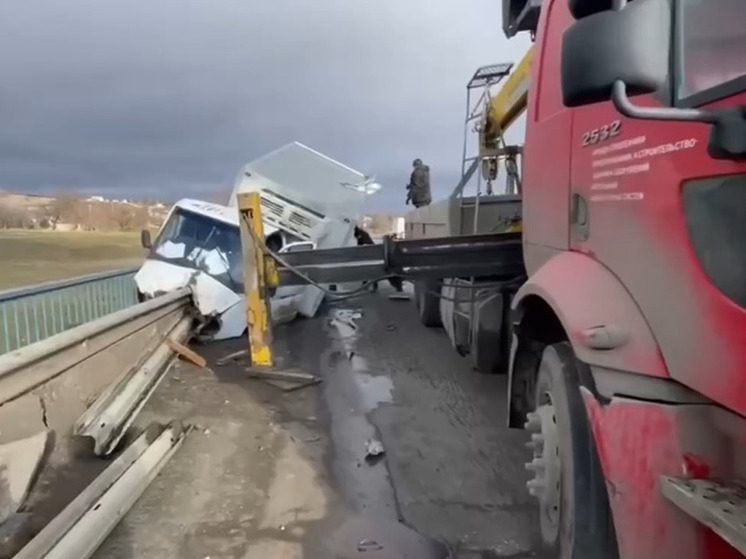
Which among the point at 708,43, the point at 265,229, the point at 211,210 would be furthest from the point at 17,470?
the point at 265,229

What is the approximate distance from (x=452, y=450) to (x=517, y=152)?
373cm

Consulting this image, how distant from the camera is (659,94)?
2.12m

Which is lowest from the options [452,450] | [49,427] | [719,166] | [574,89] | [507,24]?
[452,450]

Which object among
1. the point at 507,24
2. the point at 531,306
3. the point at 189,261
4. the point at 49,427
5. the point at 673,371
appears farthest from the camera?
the point at 189,261

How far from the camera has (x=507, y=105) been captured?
6938mm

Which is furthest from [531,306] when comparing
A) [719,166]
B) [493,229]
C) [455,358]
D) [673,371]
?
[455,358]

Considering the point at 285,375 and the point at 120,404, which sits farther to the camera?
the point at 285,375

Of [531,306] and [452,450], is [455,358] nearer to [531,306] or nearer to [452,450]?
[452,450]

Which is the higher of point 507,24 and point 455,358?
point 507,24

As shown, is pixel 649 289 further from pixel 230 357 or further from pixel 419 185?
pixel 419 185

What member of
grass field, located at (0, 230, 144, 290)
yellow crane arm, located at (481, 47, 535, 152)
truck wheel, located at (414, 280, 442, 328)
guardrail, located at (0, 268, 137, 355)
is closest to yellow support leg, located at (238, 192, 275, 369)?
guardrail, located at (0, 268, 137, 355)

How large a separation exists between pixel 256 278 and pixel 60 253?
21.9 meters

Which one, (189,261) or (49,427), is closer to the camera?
(49,427)

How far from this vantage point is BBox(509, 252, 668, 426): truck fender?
2176 millimetres
